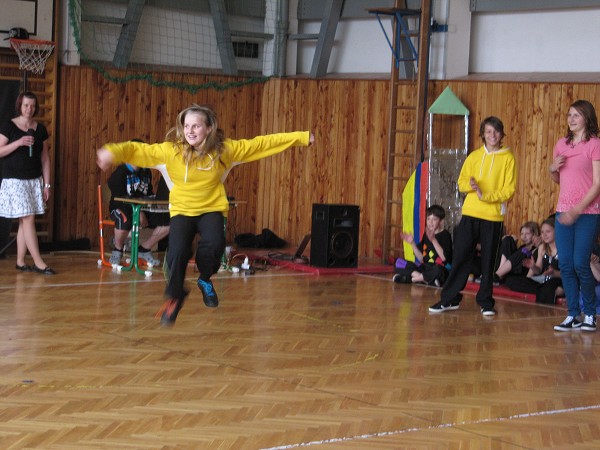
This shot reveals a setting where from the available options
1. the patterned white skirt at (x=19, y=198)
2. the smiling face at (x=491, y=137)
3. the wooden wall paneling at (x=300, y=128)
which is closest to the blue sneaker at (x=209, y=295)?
the smiling face at (x=491, y=137)

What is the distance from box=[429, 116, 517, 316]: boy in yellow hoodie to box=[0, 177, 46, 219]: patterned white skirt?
150 inches

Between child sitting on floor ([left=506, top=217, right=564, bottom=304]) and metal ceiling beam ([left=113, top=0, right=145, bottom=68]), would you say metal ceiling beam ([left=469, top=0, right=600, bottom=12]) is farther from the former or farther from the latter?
metal ceiling beam ([left=113, top=0, right=145, bottom=68])

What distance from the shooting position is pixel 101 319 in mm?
6668

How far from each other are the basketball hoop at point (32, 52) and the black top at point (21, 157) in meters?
1.71

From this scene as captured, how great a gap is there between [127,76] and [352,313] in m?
5.06

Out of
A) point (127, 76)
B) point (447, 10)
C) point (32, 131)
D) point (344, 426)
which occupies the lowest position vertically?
point (344, 426)

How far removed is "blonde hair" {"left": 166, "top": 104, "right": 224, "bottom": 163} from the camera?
5250 mm

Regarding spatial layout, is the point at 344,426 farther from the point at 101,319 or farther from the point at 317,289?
the point at 317,289

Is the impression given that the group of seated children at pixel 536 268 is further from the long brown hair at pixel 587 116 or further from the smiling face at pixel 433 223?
the long brown hair at pixel 587 116

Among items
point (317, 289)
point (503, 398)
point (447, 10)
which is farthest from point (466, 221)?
point (447, 10)

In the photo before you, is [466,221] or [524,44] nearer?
[466,221]

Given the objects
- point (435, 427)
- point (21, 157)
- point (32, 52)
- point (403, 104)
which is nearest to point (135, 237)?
point (21, 157)

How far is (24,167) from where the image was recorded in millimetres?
8477

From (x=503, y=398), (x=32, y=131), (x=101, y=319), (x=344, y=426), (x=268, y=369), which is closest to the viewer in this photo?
(x=344, y=426)
